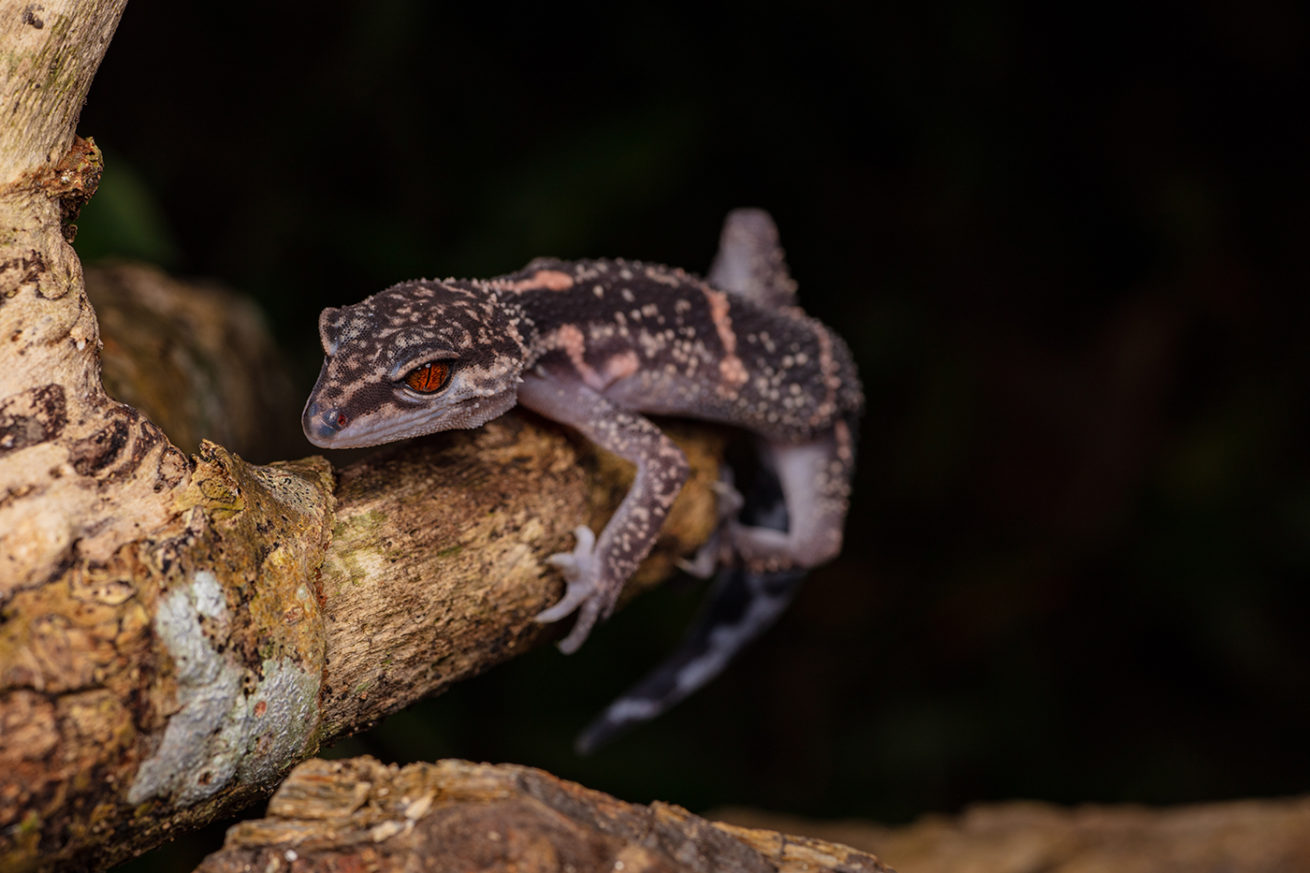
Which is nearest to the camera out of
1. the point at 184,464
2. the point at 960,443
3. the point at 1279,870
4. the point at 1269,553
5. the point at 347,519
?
the point at 184,464


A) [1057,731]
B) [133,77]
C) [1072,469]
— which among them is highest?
[133,77]

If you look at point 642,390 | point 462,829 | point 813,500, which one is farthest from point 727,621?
point 462,829

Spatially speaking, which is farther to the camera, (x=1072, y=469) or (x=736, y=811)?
(x=1072, y=469)

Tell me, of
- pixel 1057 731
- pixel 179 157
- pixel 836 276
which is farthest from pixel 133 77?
pixel 1057 731

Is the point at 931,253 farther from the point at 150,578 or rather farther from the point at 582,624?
the point at 150,578

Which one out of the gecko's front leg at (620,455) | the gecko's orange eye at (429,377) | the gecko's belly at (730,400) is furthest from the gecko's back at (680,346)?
the gecko's orange eye at (429,377)

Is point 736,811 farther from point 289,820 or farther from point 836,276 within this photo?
point 289,820
